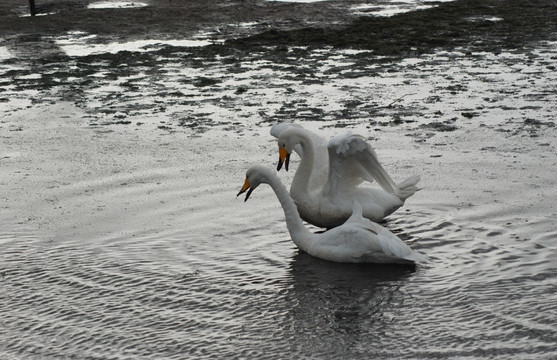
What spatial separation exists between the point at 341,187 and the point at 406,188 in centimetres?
58

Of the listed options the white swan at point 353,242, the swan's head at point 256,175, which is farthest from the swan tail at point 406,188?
the swan's head at point 256,175

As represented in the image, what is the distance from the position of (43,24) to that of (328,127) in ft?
36.2

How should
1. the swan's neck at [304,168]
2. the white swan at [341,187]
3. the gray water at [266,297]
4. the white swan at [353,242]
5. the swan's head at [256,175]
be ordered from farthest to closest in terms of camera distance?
the swan's neck at [304,168] → the white swan at [341,187] → the swan's head at [256,175] → the white swan at [353,242] → the gray water at [266,297]

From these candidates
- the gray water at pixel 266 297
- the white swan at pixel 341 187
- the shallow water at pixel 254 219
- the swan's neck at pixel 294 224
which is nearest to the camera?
the gray water at pixel 266 297

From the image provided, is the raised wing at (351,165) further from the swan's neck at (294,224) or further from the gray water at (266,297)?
the swan's neck at (294,224)

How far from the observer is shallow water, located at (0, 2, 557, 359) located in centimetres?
633

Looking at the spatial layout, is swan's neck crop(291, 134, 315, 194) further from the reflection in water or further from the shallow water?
the reflection in water

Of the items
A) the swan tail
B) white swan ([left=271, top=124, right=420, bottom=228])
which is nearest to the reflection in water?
white swan ([left=271, top=124, right=420, bottom=228])

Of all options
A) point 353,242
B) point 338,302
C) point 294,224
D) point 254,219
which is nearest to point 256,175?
point 294,224

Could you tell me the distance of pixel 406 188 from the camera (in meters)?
8.60

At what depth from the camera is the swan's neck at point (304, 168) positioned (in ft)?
28.1

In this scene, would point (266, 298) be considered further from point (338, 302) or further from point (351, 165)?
point (351, 165)

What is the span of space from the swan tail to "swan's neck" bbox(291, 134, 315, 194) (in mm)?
805

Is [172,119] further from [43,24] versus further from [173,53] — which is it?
[43,24]
